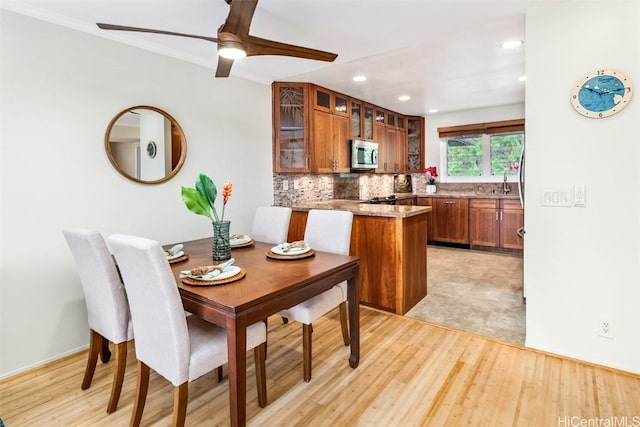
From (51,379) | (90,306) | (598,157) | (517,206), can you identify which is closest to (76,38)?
(90,306)

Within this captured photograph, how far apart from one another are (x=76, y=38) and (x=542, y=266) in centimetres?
370

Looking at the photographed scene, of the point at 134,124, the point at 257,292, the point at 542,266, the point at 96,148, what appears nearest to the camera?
the point at 257,292

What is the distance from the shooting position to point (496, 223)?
5379mm

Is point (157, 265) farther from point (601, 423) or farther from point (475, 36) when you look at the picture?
Answer: point (475, 36)

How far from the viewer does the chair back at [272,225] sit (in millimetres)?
2986

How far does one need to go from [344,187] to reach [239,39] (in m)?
3.65

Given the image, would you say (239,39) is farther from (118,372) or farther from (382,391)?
(382,391)

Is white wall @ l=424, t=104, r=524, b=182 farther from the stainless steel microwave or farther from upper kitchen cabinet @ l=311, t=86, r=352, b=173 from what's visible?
upper kitchen cabinet @ l=311, t=86, r=352, b=173

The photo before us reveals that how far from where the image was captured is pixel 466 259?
5109mm

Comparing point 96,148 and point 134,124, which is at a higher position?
point 134,124

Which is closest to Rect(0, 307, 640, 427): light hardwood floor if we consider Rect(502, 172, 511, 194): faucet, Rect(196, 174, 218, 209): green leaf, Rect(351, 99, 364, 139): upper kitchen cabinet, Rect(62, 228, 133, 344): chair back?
Rect(62, 228, 133, 344): chair back

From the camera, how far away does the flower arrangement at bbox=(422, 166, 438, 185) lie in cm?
638

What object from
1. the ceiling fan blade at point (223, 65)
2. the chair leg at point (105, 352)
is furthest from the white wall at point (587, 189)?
the chair leg at point (105, 352)

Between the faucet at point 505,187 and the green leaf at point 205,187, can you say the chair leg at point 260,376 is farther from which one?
the faucet at point 505,187
